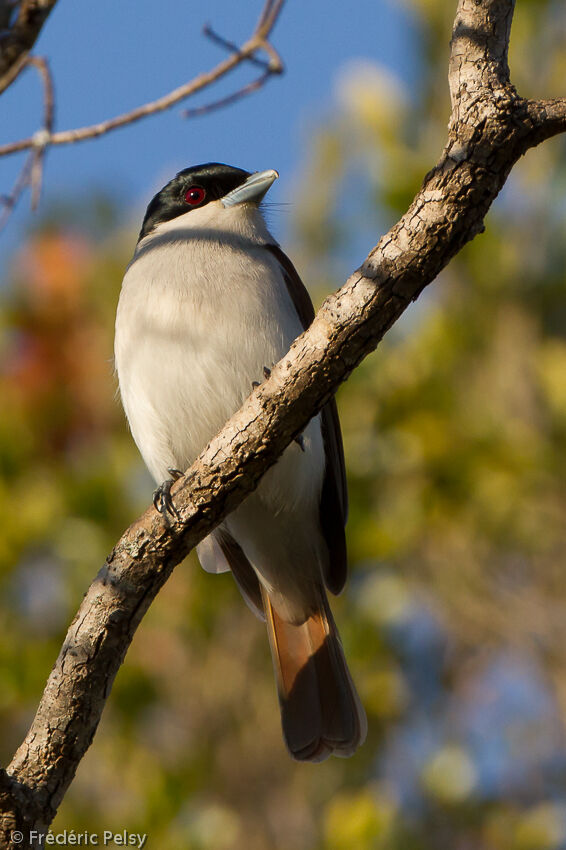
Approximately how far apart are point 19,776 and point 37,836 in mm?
191

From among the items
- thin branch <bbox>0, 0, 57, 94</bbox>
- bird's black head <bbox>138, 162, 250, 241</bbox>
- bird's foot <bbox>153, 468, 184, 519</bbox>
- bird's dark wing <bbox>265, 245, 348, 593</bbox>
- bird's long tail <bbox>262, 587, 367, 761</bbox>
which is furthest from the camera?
bird's black head <bbox>138, 162, 250, 241</bbox>

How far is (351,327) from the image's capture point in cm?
306

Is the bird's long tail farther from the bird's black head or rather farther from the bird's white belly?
the bird's black head

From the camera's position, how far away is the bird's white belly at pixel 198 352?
15.0 feet

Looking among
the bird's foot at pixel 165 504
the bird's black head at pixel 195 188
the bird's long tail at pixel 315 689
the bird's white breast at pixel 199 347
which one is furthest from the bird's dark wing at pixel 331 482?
the bird's foot at pixel 165 504

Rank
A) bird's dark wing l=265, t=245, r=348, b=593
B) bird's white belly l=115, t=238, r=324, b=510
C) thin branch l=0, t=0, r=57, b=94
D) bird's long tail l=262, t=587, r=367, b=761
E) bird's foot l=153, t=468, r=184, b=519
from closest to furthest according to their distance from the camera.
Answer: bird's foot l=153, t=468, r=184, b=519
thin branch l=0, t=0, r=57, b=94
bird's white belly l=115, t=238, r=324, b=510
bird's long tail l=262, t=587, r=367, b=761
bird's dark wing l=265, t=245, r=348, b=593

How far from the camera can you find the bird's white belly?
458 centimetres

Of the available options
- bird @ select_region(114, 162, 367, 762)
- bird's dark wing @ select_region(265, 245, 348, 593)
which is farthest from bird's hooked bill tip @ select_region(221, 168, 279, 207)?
bird's dark wing @ select_region(265, 245, 348, 593)

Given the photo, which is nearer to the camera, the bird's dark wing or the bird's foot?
the bird's foot

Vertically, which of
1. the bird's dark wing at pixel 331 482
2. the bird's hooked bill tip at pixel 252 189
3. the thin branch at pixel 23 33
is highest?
the bird's hooked bill tip at pixel 252 189

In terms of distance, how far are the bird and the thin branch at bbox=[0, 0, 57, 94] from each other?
45.8 inches

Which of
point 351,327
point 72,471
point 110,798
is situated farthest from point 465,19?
point 110,798

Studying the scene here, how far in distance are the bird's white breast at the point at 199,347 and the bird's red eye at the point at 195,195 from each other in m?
0.62

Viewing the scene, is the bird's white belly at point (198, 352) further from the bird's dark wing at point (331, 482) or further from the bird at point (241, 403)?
the bird's dark wing at point (331, 482)
